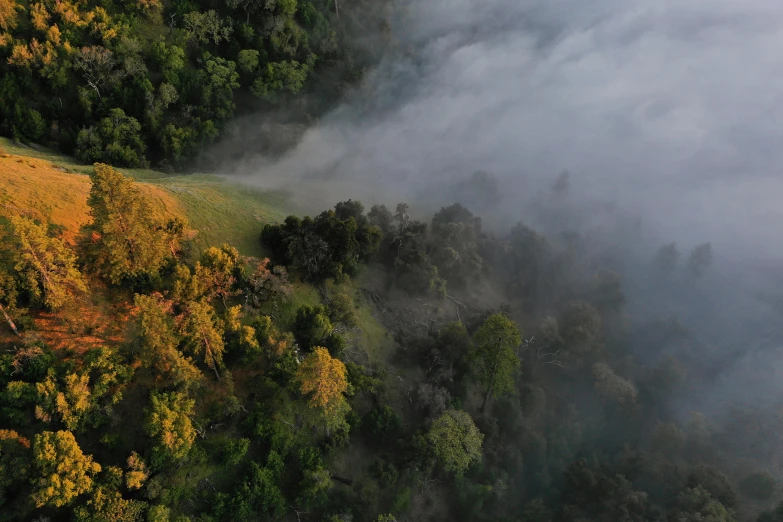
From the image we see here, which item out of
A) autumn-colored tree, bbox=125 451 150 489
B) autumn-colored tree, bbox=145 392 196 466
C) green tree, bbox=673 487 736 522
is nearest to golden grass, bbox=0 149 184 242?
autumn-colored tree, bbox=145 392 196 466

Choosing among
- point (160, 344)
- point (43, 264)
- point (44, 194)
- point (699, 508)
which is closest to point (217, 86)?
point (44, 194)

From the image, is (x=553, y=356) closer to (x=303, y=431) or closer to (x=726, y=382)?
(x=726, y=382)

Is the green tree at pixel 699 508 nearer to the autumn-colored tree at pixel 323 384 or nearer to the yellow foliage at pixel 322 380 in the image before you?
the autumn-colored tree at pixel 323 384

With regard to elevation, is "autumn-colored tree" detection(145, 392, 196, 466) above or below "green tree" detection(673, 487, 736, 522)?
above

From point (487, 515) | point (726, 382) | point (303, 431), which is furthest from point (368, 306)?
point (726, 382)

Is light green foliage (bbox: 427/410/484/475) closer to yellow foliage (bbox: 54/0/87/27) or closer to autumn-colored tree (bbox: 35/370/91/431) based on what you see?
autumn-colored tree (bbox: 35/370/91/431)

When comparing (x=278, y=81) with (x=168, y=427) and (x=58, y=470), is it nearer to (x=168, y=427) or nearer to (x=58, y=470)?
(x=168, y=427)

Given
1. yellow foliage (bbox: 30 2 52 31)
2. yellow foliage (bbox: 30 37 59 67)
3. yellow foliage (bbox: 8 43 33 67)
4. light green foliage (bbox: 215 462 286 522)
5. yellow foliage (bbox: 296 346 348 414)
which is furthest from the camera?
yellow foliage (bbox: 30 2 52 31)

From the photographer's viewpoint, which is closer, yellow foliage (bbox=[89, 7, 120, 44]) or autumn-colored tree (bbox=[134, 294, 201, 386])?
autumn-colored tree (bbox=[134, 294, 201, 386])

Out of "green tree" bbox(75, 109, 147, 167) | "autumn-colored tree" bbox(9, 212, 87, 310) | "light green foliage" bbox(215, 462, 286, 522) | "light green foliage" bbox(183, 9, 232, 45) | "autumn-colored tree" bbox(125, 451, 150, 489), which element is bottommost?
"light green foliage" bbox(215, 462, 286, 522)
